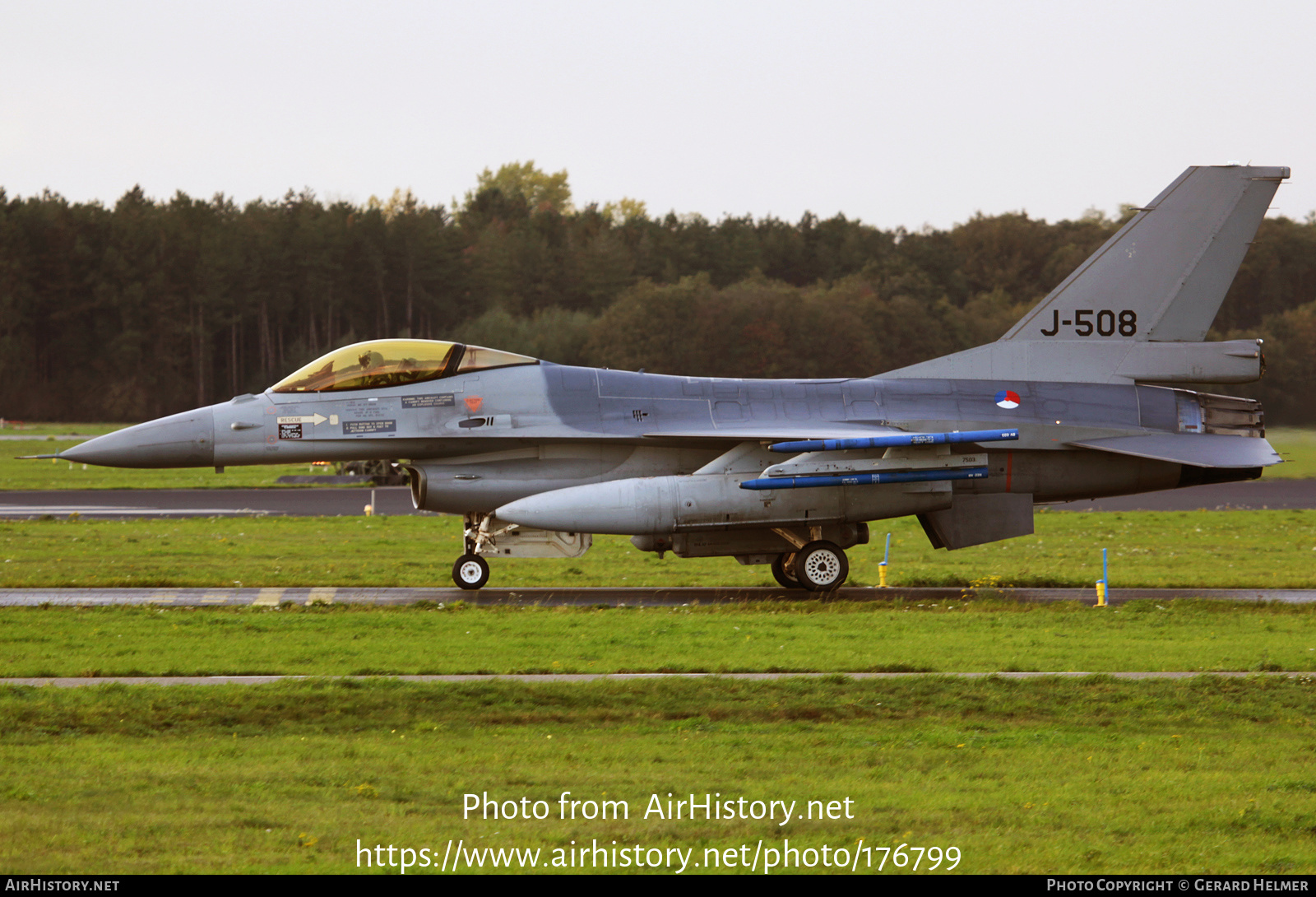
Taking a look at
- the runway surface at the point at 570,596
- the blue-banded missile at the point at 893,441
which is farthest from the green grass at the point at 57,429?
the blue-banded missile at the point at 893,441

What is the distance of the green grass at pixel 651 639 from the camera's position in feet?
39.0

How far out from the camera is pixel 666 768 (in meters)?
8.34

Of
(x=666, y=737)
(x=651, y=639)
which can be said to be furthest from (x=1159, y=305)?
(x=666, y=737)

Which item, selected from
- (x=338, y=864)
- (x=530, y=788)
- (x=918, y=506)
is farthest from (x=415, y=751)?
(x=918, y=506)

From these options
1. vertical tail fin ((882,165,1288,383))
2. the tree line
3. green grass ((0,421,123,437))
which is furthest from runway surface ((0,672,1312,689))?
green grass ((0,421,123,437))

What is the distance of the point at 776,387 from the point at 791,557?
2523mm

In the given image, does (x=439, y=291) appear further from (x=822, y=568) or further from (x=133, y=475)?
(x=822, y=568)

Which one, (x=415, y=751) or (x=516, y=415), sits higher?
(x=516, y=415)

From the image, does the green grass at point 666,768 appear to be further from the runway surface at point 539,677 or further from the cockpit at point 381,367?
the cockpit at point 381,367

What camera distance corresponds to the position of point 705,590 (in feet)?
61.2

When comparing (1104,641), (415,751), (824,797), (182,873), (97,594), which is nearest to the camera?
(182,873)

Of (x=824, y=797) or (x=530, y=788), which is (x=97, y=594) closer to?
(x=530, y=788)

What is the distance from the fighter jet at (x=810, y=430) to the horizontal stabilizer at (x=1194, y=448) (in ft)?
0.13

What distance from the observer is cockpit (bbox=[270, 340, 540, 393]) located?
1800 centimetres
